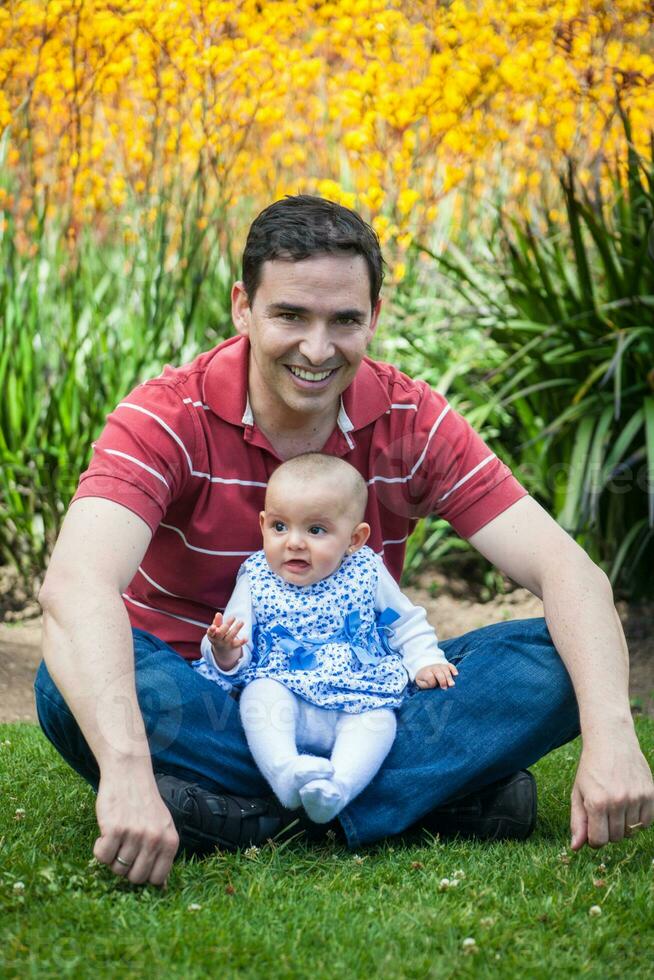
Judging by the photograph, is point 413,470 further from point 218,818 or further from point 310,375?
point 218,818

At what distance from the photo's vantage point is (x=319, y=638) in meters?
2.61

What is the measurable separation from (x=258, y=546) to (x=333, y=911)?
885 mm

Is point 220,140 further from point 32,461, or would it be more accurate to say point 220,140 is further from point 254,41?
point 32,461

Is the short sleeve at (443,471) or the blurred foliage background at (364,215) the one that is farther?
the blurred foliage background at (364,215)

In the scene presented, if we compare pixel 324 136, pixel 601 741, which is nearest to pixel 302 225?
pixel 601 741

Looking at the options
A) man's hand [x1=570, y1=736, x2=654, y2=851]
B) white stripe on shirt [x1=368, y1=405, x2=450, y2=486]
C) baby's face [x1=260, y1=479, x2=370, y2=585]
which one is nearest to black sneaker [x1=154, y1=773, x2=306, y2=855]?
baby's face [x1=260, y1=479, x2=370, y2=585]

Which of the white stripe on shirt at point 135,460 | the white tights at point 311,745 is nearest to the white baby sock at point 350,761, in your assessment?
the white tights at point 311,745

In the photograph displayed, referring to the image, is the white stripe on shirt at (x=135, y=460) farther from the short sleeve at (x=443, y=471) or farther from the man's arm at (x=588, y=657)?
the man's arm at (x=588, y=657)

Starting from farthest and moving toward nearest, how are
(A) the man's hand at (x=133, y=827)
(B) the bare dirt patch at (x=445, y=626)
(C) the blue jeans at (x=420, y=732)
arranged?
(B) the bare dirt patch at (x=445, y=626)
(C) the blue jeans at (x=420, y=732)
(A) the man's hand at (x=133, y=827)

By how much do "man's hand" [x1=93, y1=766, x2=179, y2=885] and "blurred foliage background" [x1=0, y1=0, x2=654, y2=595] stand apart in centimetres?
255

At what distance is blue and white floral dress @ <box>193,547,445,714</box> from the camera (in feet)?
8.32

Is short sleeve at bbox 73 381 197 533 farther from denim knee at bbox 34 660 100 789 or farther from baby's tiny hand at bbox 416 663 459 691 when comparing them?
baby's tiny hand at bbox 416 663 459 691

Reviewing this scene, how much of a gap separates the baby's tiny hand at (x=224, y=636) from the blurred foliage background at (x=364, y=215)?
2.10 meters

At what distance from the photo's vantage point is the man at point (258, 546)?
2.26 metres
